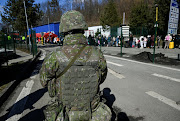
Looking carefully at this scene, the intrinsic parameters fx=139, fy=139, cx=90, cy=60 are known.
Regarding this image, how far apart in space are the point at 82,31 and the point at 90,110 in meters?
0.98

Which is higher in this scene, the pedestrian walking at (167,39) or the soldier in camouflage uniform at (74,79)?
the pedestrian walking at (167,39)

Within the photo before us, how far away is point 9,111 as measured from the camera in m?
3.42

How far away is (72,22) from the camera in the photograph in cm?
171

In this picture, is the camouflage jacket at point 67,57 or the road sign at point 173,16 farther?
the road sign at point 173,16

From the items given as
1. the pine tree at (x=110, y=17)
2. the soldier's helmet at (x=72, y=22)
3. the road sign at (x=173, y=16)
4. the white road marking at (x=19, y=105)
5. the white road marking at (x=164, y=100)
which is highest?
the pine tree at (x=110, y=17)

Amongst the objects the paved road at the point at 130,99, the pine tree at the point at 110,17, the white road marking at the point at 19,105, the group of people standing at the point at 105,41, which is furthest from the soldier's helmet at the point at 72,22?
the pine tree at the point at 110,17

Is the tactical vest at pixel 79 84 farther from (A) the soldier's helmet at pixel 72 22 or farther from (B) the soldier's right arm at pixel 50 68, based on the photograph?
(A) the soldier's helmet at pixel 72 22

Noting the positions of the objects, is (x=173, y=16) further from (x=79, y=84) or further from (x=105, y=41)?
(x=79, y=84)

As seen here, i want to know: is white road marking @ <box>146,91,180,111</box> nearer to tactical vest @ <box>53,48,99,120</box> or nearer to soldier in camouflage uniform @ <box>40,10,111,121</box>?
soldier in camouflage uniform @ <box>40,10,111,121</box>

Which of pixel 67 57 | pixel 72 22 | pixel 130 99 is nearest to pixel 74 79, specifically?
pixel 67 57

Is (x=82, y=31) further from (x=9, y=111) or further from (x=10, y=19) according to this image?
(x=10, y=19)

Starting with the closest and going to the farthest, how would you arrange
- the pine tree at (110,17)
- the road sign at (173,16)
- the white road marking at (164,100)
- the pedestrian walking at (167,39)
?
the white road marking at (164,100), the road sign at (173,16), the pedestrian walking at (167,39), the pine tree at (110,17)

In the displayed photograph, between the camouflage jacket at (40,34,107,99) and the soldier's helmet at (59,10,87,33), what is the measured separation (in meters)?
0.10

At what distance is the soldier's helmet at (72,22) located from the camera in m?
1.70
